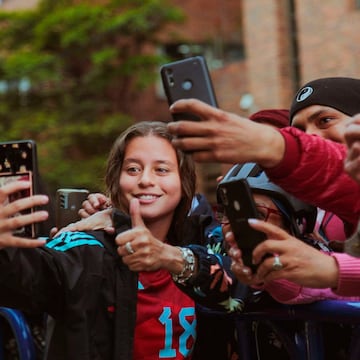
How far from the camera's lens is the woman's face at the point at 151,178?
283 cm

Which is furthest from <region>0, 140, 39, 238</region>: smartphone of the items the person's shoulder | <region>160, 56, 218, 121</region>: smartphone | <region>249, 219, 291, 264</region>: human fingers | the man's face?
the man's face

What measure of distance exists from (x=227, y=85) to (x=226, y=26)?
174 inches

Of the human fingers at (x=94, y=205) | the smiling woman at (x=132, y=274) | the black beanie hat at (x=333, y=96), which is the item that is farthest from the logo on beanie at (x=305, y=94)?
the human fingers at (x=94, y=205)

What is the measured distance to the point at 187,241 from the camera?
305cm

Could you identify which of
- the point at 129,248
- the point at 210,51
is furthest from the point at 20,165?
the point at 210,51

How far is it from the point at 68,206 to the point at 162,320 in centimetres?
68

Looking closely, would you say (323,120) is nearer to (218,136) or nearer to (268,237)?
(268,237)

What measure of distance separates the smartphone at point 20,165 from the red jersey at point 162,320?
1.95 feet

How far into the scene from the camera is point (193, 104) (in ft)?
6.11

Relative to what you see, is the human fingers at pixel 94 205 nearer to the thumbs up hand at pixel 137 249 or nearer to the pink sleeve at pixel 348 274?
the thumbs up hand at pixel 137 249

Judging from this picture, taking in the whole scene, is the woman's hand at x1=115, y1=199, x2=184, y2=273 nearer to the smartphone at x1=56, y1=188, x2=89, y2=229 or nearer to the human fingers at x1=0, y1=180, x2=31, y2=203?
the human fingers at x1=0, y1=180, x2=31, y2=203

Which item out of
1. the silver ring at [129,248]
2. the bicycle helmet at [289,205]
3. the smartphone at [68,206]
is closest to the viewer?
the silver ring at [129,248]

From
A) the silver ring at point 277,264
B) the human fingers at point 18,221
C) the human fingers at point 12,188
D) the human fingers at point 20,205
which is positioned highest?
the human fingers at point 12,188

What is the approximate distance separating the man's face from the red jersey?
722 mm
